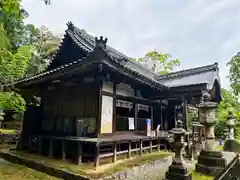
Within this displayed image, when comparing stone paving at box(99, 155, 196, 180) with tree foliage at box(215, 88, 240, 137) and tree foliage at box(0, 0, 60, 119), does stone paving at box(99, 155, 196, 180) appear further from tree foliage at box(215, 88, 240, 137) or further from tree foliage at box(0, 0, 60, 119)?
tree foliage at box(215, 88, 240, 137)

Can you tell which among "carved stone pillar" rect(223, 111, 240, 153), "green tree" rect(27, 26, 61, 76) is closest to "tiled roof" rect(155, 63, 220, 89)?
"carved stone pillar" rect(223, 111, 240, 153)

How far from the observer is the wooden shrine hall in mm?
6602

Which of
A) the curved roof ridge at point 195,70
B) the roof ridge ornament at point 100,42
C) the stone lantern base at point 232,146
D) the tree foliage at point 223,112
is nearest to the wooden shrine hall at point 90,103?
the roof ridge ornament at point 100,42

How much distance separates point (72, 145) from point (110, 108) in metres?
2.11

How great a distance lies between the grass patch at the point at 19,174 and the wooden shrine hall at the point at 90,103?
1148 millimetres

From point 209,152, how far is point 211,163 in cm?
26

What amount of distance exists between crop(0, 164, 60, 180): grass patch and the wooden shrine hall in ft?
3.77

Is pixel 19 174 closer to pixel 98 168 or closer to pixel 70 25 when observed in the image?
pixel 98 168

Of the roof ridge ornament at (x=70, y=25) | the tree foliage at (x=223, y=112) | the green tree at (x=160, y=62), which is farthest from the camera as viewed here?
the green tree at (x=160, y=62)

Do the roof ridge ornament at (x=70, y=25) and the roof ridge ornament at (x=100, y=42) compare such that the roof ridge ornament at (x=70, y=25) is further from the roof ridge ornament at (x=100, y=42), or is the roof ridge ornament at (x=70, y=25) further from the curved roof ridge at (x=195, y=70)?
the curved roof ridge at (x=195, y=70)

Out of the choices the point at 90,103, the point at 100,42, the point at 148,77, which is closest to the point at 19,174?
the point at 90,103

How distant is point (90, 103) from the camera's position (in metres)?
7.22

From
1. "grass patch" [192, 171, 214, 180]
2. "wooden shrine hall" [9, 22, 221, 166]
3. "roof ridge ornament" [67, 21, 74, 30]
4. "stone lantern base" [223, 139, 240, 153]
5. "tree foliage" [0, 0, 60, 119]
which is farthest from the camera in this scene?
"roof ridge ornament" [67, 21, 74, 30]

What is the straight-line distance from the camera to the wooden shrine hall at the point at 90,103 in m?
6.60
